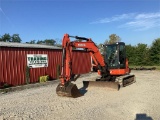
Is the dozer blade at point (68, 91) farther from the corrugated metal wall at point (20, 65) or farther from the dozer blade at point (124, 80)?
the corrugated metal wall at point (20, 65)

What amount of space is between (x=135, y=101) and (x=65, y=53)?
3742mm

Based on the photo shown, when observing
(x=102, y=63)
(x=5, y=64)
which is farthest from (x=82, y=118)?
(x=5, y=64)

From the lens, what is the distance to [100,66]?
14.2 m

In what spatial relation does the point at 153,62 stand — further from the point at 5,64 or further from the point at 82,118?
the point at 82,118

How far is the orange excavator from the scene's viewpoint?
1064 cm

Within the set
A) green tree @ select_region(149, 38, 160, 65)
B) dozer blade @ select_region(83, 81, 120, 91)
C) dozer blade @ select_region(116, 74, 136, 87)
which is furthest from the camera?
green tree @ select_region(149, 38, 160, 65)

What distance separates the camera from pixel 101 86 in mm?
12945

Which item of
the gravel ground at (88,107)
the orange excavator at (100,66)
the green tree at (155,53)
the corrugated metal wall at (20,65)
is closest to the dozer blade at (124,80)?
the orange excavator at (100,66)

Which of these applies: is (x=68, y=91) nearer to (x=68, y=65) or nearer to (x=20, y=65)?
(x=68, y=65)

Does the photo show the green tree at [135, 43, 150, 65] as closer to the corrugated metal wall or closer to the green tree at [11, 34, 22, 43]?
the corrugated metal wall

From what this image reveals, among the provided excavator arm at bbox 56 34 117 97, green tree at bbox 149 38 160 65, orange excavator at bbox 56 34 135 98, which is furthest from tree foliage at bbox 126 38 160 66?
excavator arm at bbox 56 34 117 97

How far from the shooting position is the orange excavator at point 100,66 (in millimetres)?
10641

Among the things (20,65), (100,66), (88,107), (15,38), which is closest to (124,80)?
(100,66)

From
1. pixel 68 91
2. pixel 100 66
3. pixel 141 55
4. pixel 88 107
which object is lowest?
pixel 88 107
